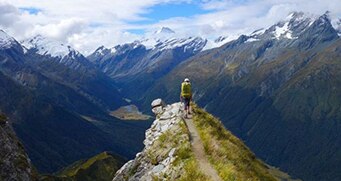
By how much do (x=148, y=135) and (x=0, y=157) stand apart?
1371 centimetres

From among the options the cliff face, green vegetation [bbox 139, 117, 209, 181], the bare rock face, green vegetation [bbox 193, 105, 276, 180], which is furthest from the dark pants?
the cliff face

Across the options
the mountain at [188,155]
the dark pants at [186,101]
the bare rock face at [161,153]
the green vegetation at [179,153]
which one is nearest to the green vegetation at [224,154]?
the mountain at [188,155]

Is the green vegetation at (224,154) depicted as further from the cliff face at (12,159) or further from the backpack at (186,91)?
the cliff face at (12,159)

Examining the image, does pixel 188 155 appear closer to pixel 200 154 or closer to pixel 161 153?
pixel 200 154

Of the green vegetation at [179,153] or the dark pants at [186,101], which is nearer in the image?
the green vegetation at [179,153]

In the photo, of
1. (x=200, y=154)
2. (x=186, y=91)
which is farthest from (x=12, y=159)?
(x=200, y=154)

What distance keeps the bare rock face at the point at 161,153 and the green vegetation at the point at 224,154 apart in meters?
1.88

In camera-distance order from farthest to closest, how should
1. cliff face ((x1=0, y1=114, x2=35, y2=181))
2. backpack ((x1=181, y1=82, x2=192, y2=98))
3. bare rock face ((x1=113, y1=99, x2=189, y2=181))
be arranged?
1. backpack ((x1=181, y1=82, x2=192, y2=98))
2. cliff face ((x1=0, y1=114, x2=35, y2=181))
3. bare rock face ((x1=113, y1=99, x2=189, y2=181))

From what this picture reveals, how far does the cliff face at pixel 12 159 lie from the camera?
141 ft

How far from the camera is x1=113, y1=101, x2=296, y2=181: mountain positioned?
107 feet

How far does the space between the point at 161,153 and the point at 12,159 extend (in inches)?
577

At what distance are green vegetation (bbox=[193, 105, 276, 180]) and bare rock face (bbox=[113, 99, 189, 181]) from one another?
6.17 ft

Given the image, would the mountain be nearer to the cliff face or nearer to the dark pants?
the dark pants

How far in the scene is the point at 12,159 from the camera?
4475 centimetres
